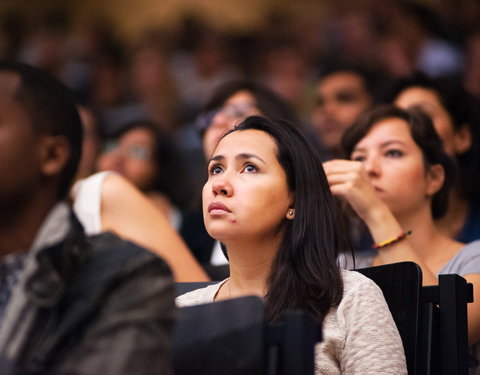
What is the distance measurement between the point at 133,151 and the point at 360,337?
2745 millimetres

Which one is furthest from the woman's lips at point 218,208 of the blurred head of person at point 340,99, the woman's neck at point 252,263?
the blurred head of person at point 340,99

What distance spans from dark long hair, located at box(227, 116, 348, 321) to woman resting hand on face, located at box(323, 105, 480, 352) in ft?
1.01

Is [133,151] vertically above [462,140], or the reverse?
[133,151]

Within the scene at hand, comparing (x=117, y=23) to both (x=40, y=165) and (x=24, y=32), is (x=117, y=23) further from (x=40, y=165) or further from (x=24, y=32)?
(x=40, y=165)

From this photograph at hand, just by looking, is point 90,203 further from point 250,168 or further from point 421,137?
point 421,137

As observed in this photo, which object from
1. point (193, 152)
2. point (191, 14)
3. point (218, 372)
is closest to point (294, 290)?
point (218, 372)

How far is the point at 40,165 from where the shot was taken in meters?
1.45

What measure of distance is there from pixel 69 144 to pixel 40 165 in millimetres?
84

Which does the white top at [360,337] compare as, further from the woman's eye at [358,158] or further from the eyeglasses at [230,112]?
the eyeglasses at [230,112]

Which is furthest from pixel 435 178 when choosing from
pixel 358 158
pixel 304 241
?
pixel 304 241

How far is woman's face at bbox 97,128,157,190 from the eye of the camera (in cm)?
436

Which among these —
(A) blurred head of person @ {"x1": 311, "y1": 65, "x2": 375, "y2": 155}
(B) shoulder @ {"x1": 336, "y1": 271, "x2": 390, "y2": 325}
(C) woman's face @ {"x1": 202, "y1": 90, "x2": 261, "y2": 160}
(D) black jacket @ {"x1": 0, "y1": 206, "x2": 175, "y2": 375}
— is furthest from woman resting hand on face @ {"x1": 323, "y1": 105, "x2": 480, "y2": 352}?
(D) black jacket @ {"x1": 0, "y1": 206, "x2": 175, "y2": 375}

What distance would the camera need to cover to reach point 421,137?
2.76m

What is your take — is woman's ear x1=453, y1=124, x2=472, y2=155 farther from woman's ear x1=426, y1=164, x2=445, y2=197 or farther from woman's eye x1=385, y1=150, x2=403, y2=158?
woman's eye x1=385, y1=150, x2=403, y2=158
